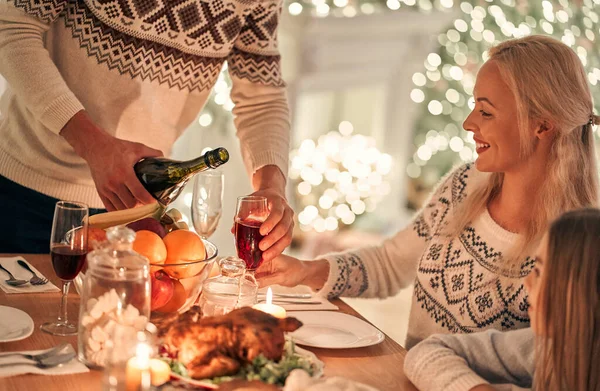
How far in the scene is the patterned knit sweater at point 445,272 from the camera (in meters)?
1.84

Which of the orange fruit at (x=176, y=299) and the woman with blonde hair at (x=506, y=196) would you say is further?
the woman with blonde hair at (x=506, y=196)

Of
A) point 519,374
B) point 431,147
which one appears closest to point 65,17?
point 519,374

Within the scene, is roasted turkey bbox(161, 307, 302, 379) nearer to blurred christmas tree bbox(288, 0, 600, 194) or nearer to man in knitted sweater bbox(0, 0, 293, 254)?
man in knitted sweater bbox(0, 0, 293, 254)

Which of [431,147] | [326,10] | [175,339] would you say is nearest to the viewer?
[175,339]

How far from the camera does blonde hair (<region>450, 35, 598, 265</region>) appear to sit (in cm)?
186

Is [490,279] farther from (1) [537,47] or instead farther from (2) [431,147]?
(2) [431,147]

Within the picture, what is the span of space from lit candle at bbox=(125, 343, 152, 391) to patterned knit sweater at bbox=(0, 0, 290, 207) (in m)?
0.93

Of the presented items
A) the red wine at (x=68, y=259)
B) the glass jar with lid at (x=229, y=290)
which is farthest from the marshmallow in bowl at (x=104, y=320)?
the glass jar with lid at (x=229, y=290)

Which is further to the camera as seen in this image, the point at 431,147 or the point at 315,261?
the point at 431,147

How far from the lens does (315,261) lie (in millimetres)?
2086

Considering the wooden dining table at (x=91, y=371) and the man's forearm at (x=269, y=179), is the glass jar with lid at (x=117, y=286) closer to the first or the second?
the wooden dining table at (x=91, y=371)

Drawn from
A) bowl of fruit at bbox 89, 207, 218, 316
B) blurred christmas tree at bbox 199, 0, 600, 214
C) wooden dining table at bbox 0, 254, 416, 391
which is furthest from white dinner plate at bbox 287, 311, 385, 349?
blurred christmas tree at bbox 199, 0, 600, 214

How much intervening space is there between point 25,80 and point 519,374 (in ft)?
4.12

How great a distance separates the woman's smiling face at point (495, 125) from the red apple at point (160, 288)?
88 centimetres
